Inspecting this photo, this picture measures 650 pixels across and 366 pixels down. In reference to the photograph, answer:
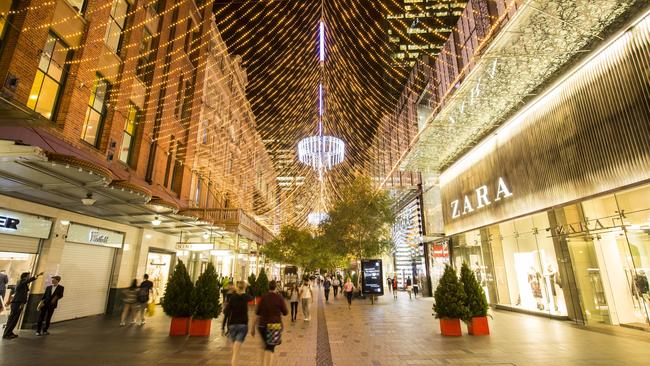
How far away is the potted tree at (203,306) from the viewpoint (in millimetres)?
10922

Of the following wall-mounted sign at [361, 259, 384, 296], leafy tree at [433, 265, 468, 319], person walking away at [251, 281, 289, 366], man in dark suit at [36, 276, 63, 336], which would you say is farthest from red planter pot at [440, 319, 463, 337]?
wall-mounted sign at [361, 259, 384, 296]

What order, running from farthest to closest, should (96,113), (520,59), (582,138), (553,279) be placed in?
(553,279) < (96,113) < (520,59) < (582,138)

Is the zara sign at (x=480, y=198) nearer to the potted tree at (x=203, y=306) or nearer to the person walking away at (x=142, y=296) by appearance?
the potted tree at (x=203, y=306)

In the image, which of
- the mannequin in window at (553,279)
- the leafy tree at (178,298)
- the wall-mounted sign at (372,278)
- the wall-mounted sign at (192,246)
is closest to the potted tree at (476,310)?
the mannequin in window at (553,279)

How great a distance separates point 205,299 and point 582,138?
1378 centimetres

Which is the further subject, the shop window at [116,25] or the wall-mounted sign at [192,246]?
the wall-mounted sign at [192,246]

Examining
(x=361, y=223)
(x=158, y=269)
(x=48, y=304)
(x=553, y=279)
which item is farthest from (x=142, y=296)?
(x=361, y=223)

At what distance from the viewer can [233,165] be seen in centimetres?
3206

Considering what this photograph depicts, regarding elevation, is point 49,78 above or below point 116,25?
below

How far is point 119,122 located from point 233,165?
17.0 meters

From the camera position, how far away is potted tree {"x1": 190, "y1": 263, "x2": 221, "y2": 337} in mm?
10922

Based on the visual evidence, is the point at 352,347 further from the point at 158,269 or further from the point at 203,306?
the point at 158,269

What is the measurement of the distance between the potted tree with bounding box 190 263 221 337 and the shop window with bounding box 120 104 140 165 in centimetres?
825

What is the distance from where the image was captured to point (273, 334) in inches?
274
